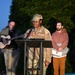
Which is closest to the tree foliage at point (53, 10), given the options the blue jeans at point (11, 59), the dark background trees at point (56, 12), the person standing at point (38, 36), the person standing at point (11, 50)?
the dark background trees at point (56, 12)

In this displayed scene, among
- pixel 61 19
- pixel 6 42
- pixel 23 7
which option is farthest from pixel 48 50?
pixel 23 7

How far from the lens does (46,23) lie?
12.3 metres

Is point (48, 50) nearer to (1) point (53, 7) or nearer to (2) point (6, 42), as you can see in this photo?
(2) point (6, 42)

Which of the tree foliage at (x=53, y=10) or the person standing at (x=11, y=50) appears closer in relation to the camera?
the person standing at (x=11, y=50)

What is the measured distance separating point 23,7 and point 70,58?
2.36 m

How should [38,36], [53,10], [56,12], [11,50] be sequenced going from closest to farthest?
[38,36] < [11,50] < [56,12] < [53,10]

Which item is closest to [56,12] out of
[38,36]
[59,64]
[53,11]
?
[53,11]

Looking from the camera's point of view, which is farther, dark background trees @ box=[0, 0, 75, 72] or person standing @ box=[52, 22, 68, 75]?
dark background trees @ box=[0, 0, 75, 72]

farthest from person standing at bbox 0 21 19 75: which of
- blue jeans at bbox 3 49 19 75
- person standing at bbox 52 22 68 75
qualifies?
person standing at bbox 52 22 68 75

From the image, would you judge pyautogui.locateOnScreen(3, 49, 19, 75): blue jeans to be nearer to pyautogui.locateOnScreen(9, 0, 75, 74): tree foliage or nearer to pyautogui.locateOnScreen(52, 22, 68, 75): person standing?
pyautogui.locateOnScreen(52, 22, 68, 75): person standing

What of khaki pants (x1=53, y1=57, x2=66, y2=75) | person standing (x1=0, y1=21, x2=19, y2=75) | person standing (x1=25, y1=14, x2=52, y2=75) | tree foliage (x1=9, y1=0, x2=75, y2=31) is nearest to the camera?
person standing (x1=25, y1=14, x2=52, y2=75)

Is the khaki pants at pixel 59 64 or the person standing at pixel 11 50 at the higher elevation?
the person standing at pixel 11 50

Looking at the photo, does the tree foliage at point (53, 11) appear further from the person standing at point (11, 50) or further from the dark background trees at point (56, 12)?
the person standing at point (11, 50)

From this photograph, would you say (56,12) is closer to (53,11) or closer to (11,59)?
(53,11)
